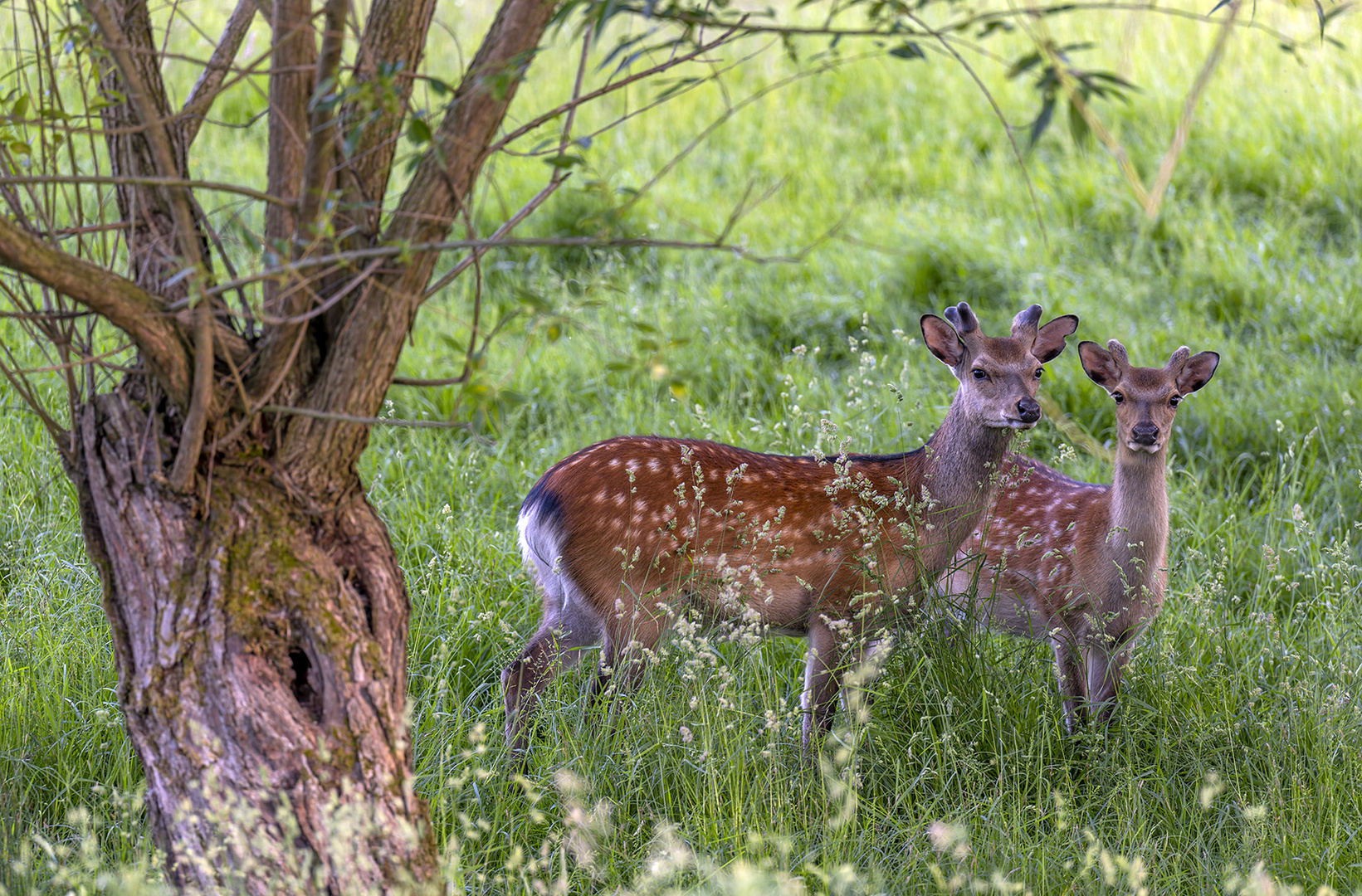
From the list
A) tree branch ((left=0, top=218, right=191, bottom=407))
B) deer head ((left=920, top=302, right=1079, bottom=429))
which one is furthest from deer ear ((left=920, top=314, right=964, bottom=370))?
tree branch ((left=0, top=218, right=191, bottom=407))

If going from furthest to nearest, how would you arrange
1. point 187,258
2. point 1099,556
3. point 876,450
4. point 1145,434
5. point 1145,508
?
point 876,450
point 1099,556
point 1145,508
point 1145,434
point 187,258

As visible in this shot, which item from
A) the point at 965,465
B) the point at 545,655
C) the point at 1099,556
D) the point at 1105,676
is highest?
the point at 965,465

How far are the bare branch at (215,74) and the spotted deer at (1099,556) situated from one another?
247 centimetres

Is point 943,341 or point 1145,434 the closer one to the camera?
point 1145,434

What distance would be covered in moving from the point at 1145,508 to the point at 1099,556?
0.24 meters

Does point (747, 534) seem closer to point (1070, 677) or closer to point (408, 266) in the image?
point (1070, 677)

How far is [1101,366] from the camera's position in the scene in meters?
4.32

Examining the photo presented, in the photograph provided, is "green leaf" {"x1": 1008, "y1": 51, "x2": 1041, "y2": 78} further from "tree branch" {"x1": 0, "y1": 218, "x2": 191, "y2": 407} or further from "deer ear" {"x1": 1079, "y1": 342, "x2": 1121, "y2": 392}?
"deer ear" {"x1": 1079, "y1": 342, "x2": 1121, "y2": 392}

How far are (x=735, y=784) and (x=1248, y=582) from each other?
2.57 m

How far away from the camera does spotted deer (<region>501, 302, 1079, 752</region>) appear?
12.9 ft

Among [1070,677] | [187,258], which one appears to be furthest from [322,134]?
[1070,677]

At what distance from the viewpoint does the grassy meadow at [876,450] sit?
119 inches

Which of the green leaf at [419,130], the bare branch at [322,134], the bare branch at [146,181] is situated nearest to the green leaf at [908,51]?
the green leaf at [419,130]

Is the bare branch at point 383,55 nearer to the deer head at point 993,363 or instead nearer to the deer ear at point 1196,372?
the deer head at point 993,363
